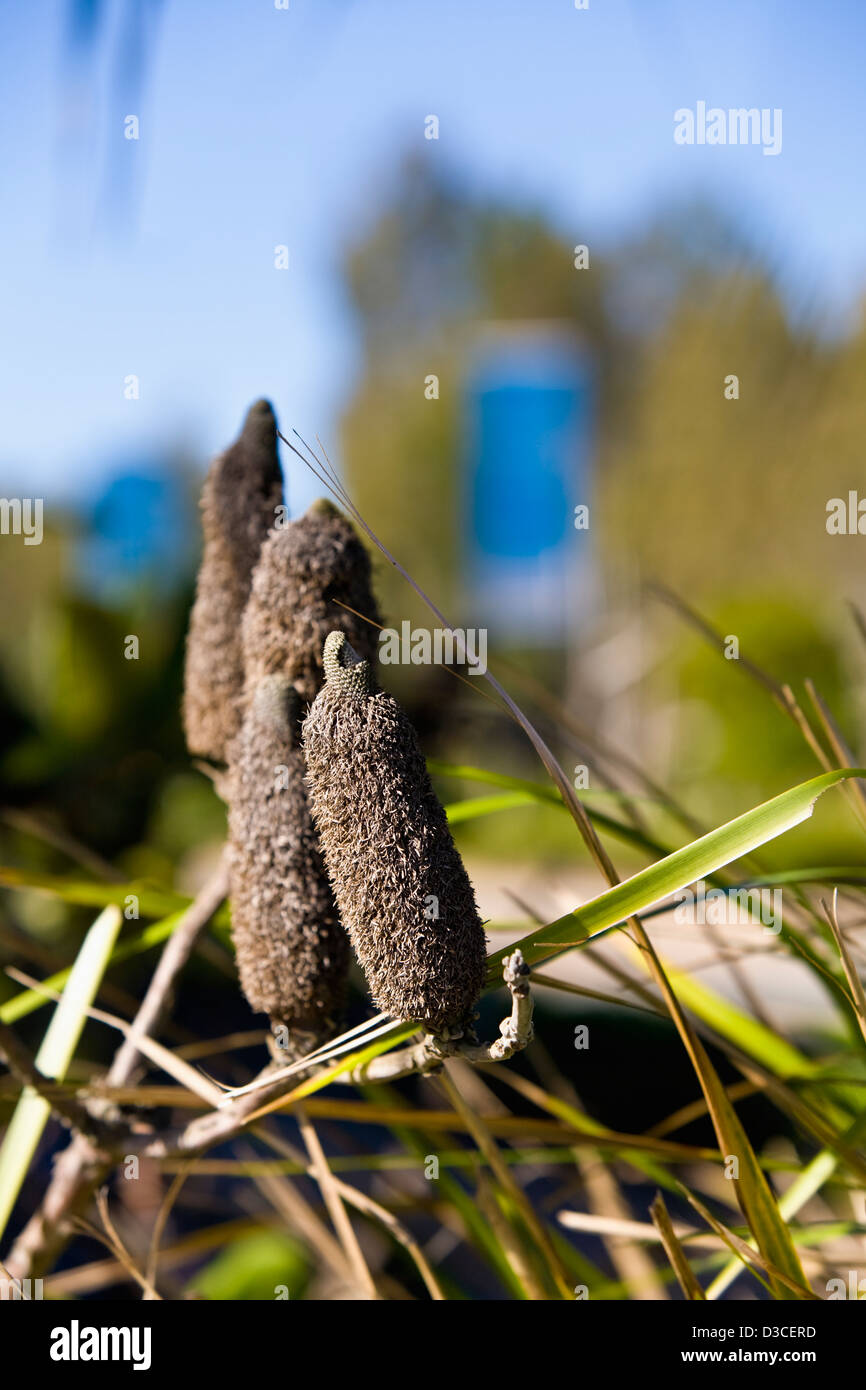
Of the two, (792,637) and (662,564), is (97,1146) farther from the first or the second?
(662,564)

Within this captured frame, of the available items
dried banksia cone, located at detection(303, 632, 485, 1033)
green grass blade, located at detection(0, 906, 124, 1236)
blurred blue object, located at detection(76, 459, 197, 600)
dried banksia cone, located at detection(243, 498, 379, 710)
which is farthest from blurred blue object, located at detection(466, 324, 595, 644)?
dried banksia cone, located at detection(303, 632, 485, 1033)

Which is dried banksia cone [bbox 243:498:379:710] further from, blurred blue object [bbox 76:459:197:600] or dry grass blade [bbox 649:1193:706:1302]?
blurred blue object [bbox 76:459:197:600]

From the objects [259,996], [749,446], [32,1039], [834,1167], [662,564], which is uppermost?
[749,446]

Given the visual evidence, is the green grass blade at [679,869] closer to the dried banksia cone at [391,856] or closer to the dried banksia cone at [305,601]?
the dried banksia cone at [391,856]

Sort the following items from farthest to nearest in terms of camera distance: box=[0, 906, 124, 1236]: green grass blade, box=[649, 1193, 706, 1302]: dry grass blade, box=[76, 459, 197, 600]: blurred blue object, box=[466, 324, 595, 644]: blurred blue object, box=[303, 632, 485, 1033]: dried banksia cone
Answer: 1. box=[466, 324, 595, 644]: blurred blue object
2. box=[76, 459, 197, 600]: blurred blue object
3. box=[0, 906, 124, 1236]: green grass blade
4. box=[649, 1193, 706, 1302]: dry grass blade
5. box=[303, 632, 485, 1033]: dried banksia cone
